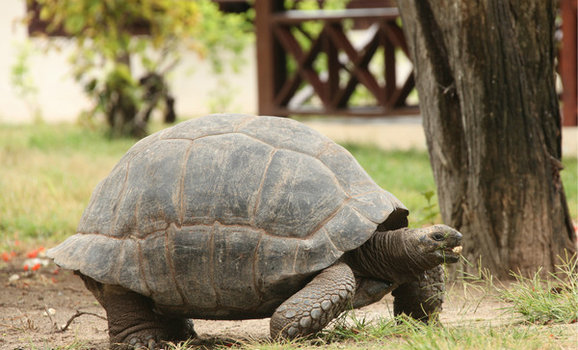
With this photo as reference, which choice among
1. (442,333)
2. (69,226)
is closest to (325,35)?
(69,226)

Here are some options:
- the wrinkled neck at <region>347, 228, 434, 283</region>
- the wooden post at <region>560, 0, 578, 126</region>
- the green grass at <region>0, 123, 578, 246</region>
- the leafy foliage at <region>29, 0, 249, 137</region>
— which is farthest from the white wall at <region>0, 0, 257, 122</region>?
the wrinkled neck at <region>347, 228, 434, 283</region>

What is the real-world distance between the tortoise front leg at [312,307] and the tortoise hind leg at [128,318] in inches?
30.5

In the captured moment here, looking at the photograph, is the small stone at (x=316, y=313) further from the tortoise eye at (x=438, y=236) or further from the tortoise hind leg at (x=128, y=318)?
the tortoise hind leg at (x=128, y=318)

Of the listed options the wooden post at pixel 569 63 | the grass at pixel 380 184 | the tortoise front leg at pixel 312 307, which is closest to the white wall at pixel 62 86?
the grass at pixel 380 184

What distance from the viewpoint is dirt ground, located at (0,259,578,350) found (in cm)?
416

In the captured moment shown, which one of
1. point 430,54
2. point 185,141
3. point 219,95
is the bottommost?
point 219,95

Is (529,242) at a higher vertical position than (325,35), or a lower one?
lower

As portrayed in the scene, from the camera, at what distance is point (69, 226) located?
6.56 metres

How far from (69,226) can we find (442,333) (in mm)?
4174

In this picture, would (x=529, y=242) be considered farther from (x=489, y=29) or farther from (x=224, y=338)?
(x=224, y=338)

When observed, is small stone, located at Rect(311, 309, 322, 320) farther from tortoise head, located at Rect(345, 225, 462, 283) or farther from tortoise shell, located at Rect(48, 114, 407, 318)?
tortoise head, located at Rect(345, 225, 462, 283)

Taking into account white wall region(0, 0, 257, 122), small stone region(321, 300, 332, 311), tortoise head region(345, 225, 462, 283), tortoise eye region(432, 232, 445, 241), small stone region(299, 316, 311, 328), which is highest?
tortoise eye region(432, 232, 445, 241)

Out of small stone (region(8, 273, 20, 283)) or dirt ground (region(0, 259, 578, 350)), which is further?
small stone (region(8, 273, 20, 283))

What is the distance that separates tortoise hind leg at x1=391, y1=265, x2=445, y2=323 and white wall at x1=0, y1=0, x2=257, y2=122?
12815 millimetres
